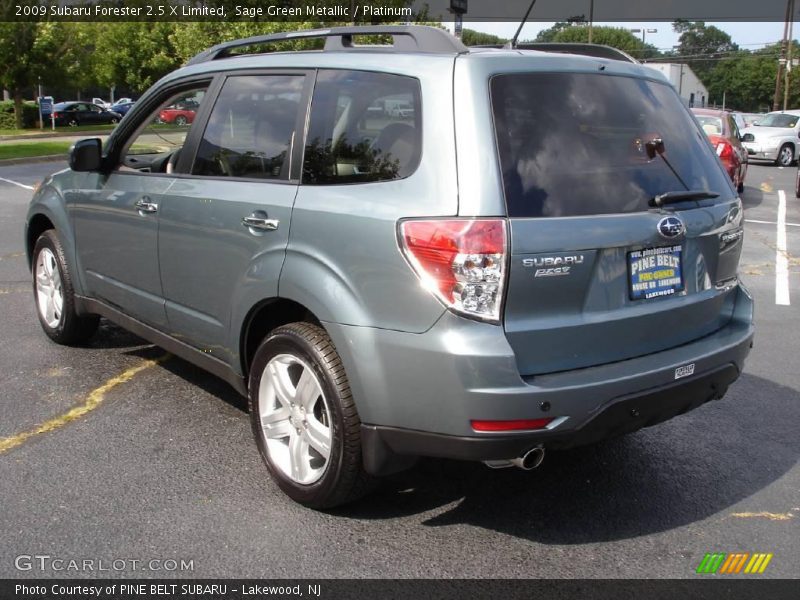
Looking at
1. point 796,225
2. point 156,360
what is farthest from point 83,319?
point 796,225

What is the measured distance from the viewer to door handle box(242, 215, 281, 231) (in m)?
3.53

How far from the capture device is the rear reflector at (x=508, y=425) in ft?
9.58

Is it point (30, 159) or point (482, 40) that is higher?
point (482, 40)

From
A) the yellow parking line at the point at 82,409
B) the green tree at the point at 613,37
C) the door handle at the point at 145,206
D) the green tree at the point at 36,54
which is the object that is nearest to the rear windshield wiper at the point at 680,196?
the door handle at the point at 145,206

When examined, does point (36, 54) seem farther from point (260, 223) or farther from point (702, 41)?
point (702, 41)

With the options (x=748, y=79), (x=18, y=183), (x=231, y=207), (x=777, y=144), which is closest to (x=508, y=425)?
(x=231, y=207)

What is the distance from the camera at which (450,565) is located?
316 centimetres

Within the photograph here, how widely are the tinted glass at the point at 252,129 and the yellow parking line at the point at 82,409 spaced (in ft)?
4.92

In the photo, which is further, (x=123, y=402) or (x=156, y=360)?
(x=156, y=360)

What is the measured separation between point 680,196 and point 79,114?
148ft

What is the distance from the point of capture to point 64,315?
5.57 meters

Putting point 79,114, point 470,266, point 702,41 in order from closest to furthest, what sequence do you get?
1. point 470,266
2. point 79,114
3. point 702,41

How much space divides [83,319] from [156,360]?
554 mm

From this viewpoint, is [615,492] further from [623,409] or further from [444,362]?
[444,362]
